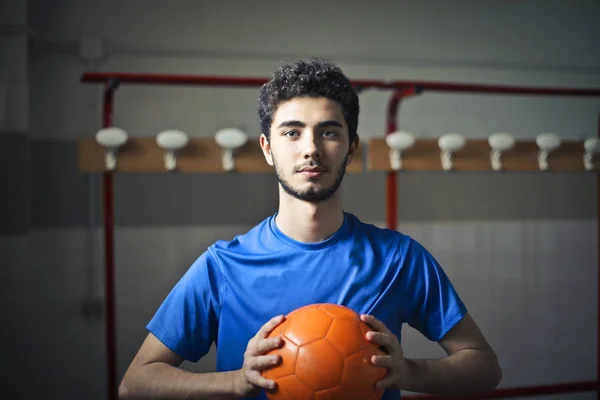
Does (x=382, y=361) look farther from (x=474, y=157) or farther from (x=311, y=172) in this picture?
(x=474, y=157)

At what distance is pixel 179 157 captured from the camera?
199 centimetres

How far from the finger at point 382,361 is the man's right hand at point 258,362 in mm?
170

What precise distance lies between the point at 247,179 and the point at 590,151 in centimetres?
154

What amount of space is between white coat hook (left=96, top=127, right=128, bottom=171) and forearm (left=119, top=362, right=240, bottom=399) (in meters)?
0.93

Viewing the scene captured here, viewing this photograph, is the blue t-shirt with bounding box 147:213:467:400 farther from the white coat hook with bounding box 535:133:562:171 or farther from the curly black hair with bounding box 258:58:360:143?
the white coat hook with bounding box 535:133:562:171

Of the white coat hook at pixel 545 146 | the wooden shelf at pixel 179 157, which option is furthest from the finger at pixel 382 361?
the white coat hook at pixel 545 146

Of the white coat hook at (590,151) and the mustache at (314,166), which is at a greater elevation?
the white coat hook at (590,151)

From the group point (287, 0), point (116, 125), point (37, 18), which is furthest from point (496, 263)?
point (37, 18)

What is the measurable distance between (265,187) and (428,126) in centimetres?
93

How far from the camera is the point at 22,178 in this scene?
7.79 ft

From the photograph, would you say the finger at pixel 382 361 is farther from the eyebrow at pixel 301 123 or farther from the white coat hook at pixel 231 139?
the white coat hook at pixel 231 139

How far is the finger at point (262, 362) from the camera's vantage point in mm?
991

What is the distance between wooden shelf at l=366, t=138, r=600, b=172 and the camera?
2.06m

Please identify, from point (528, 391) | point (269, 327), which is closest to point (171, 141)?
point (269, 327)
